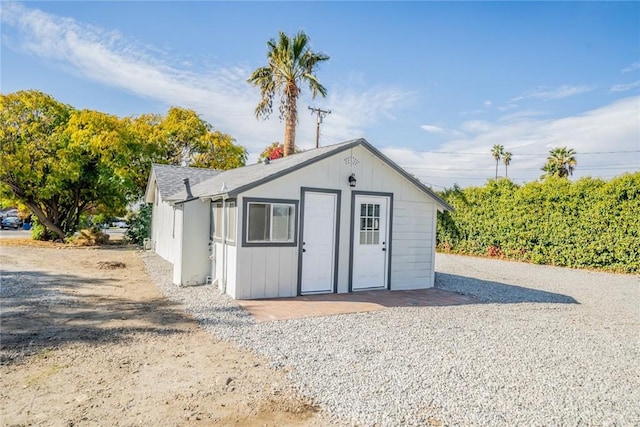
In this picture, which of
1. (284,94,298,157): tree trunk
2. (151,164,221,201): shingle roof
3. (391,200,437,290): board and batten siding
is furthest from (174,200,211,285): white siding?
(284,94,298,157): tree trunk

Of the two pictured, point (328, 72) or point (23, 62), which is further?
point (328, 72)

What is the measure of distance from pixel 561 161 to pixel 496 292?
27.9m

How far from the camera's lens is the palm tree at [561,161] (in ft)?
102

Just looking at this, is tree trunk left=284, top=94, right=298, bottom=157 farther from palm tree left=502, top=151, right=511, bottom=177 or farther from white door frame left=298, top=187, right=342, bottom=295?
palm tree left=502, top=151, right=511, bottom=177

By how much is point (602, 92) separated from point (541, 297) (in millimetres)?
9377

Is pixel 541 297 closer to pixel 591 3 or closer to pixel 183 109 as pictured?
pixel 591 3

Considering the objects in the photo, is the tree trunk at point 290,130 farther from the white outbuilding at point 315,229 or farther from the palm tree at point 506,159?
the palm tree at point 506,159

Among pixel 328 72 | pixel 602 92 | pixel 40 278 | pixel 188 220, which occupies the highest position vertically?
pixel 328 72

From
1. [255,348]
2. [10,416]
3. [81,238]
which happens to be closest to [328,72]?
[81,238]

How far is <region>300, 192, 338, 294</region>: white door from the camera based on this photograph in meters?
8.02

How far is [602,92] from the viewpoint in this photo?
1358 cm

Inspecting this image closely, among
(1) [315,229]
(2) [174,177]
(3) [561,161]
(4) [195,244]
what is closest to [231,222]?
(4) [195,244]

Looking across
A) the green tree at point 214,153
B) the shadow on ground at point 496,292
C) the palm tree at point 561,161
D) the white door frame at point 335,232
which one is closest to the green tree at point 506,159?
the palm tree at point 561,161

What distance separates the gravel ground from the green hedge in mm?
4780
